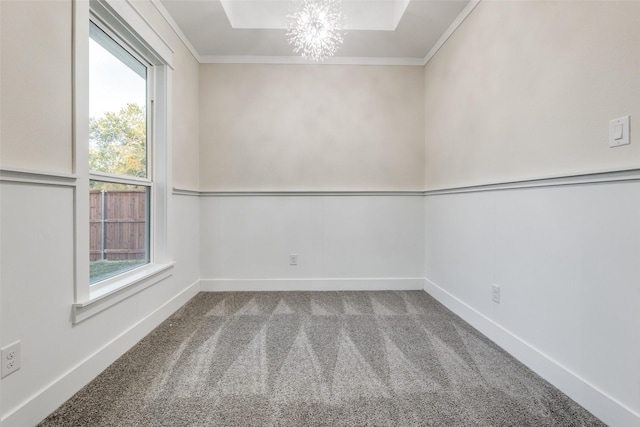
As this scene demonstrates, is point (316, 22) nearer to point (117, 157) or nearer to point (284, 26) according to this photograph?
point (284, 26)

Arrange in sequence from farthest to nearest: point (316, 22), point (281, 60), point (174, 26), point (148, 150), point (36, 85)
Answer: point (281, 60)
point (174, 26)
point (148, 150)
point (316, 22)
point (36, 85)

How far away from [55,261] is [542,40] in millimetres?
2609

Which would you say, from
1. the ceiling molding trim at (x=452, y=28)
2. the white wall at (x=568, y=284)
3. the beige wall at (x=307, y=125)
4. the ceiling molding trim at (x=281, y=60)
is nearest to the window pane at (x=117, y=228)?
the beige wall at (x=307, y=125)

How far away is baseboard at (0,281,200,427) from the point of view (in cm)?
113

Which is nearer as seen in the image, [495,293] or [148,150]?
[495,293]

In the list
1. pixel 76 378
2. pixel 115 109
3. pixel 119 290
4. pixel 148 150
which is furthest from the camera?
pixel 148 150

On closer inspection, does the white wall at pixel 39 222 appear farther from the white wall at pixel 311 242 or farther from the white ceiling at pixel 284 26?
the white wall at pixel 311 242

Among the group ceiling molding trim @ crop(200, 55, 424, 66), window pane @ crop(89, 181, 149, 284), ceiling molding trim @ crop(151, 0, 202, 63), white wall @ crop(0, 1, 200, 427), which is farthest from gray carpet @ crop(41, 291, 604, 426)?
Result: ceiling molding trim @ crop(200, 55, 424, 66)

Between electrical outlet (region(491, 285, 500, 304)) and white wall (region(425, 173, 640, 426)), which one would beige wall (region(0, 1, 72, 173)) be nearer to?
white wall (region(425, 173, 640, 426))

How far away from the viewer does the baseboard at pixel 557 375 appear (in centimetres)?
115

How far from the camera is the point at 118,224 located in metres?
1.86

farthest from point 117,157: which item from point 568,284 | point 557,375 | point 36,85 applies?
point 557,375

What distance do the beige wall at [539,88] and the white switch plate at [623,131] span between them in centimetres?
2

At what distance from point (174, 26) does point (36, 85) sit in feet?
5.19
